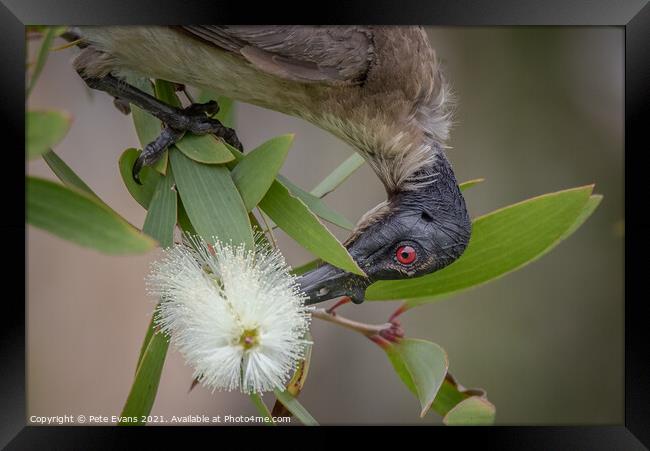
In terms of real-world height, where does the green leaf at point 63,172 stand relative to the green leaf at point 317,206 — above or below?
above

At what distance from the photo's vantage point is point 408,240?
1248 mm

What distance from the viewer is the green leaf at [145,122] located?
3.87ft

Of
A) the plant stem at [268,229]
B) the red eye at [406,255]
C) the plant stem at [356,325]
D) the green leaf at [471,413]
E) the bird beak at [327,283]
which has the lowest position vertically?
the green leaf at [471,413]

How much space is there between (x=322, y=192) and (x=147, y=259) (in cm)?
37

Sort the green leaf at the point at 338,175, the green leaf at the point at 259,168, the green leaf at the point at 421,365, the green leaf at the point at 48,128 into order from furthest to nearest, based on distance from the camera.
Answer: the green leaf at the point at 338,175 → the green leaf at the point at 421,365 → the green leaf at the point at 259,168 → the green leaf at the point at 48,128

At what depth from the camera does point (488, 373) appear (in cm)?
174

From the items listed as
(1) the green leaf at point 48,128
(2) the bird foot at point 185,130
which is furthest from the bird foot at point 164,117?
(1) the green leaf at point 48,128

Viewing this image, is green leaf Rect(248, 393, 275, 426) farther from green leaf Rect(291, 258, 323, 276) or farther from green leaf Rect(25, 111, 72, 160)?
green leaf Rect(25, 111, 72, 160)

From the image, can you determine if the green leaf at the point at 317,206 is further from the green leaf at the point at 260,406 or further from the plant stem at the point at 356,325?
the green leaf at the point at 260,406

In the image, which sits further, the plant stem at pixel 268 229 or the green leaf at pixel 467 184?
the green leaf at pixel 467 184

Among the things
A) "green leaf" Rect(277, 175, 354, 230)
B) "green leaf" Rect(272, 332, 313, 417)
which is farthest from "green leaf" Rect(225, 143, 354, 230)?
"green leaf" Rect(272, 332, 313, 417)

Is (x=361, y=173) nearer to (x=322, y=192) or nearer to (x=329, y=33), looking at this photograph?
(x=322, y=192)
